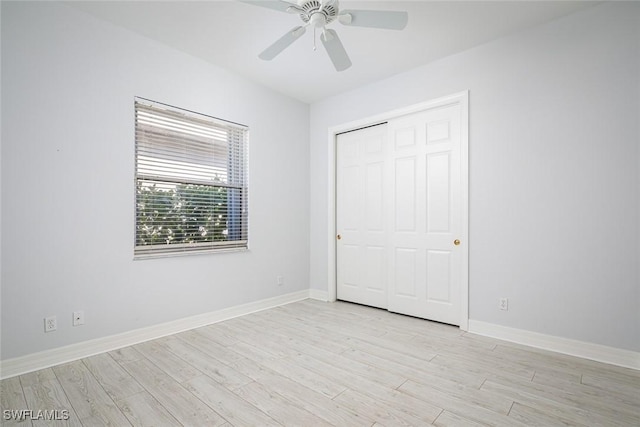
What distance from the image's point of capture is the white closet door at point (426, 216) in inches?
129

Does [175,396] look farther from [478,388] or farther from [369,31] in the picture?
[369,31]

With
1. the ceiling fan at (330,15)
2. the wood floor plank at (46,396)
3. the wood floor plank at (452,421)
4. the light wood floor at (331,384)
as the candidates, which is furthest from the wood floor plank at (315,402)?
the ceiling fan at (330,15)

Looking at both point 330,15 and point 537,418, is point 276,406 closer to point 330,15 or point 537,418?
point 537,418

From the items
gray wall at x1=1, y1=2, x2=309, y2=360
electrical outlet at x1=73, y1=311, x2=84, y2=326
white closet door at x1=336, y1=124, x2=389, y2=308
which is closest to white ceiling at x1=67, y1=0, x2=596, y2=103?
gray wall at x1=1, y1=2, x2=309, y2=360

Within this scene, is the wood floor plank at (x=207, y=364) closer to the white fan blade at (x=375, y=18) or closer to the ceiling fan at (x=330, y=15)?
the ceiling fan at (x=330, y=15)

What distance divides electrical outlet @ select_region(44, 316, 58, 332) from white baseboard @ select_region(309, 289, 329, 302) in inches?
112

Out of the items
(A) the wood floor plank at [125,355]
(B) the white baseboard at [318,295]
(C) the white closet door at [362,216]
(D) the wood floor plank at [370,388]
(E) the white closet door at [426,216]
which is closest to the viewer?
(D) the wood floor plank at [370,388]

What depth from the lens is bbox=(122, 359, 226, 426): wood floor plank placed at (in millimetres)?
1749

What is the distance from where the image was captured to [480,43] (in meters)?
3.03

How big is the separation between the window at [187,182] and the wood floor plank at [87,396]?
3.22 ft

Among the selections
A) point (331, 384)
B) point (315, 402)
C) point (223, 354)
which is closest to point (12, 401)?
point (223, 354)

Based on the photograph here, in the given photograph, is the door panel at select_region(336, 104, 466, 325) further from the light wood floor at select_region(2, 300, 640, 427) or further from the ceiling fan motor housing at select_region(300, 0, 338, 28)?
the ceiling fan motor housing at select_region(300, 0, 338, 28)

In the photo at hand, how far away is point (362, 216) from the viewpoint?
13.4 feet

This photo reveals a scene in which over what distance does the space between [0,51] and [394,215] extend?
3.65 metres
